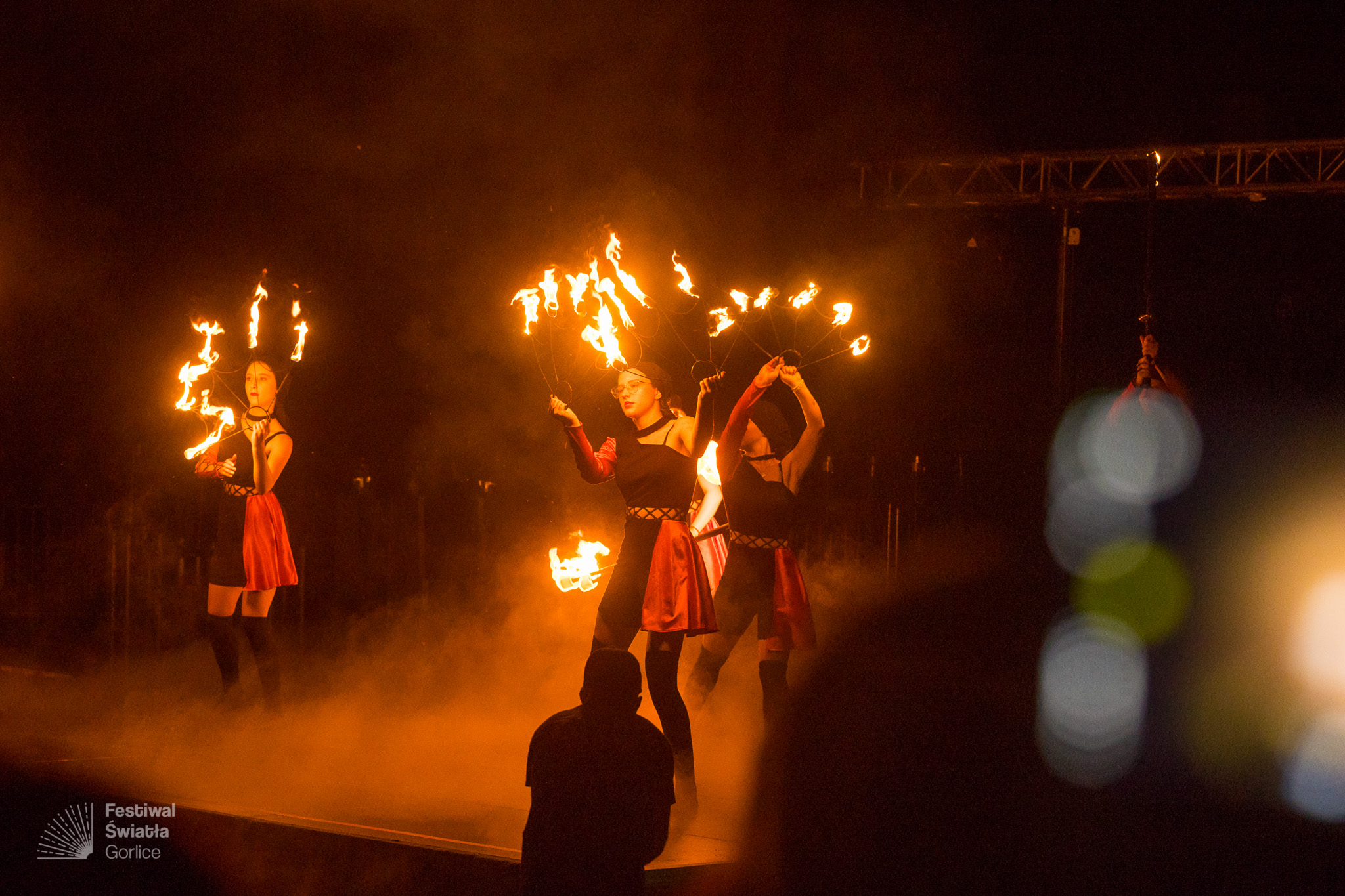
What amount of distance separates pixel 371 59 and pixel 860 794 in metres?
5.94

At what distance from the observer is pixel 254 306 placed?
640 cm

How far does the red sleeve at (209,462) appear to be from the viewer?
6.11 metres

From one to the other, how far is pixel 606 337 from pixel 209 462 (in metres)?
2.58

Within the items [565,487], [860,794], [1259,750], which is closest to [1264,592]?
[1259,750]

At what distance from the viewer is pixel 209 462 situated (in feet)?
20.1

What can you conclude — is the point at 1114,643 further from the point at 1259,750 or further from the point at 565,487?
the point at 565,487

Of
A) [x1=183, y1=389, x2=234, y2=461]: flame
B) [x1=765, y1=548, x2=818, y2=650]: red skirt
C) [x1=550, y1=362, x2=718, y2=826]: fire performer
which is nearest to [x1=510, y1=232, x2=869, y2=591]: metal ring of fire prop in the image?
[x1=550, y1=362, x2=718, y2=826]: fire performer

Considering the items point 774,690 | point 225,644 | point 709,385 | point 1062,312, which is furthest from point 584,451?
point 1062,312

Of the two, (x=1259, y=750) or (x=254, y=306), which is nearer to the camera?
(x=1259, y=750)

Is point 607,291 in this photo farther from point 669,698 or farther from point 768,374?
point 669,698

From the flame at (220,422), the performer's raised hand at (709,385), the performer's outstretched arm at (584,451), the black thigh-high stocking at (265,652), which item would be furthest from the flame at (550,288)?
the black thigh-high stocking at (265,652)

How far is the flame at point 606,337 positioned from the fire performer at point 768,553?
2.29ft

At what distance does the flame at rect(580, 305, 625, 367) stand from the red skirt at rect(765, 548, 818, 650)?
4.07 ft

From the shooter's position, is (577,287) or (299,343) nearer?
(577,287)
